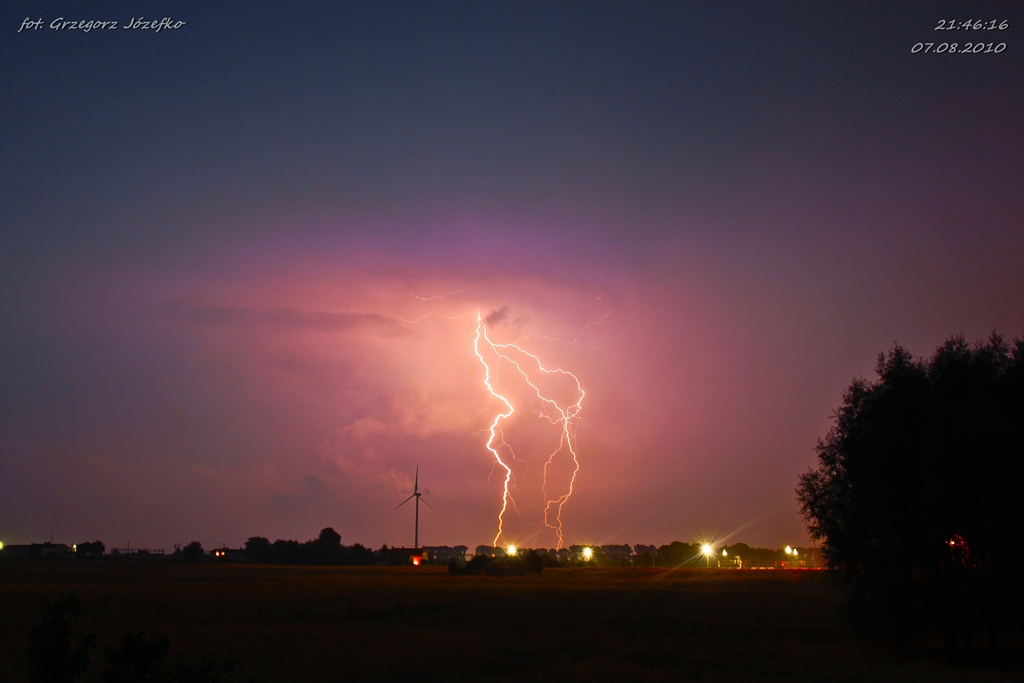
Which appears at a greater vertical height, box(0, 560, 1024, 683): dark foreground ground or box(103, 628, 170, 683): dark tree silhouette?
box(103, 628, 170, 683): dark tree silhouette

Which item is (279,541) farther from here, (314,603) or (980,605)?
(980,605)

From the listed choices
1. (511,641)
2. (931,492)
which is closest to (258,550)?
(511,641)

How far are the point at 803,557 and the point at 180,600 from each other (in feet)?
593

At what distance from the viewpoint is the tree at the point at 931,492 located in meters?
21.5

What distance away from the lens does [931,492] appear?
2194 centimetres

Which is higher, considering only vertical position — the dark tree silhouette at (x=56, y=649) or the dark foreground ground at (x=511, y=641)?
the dark tree silhouette at (x=56, y=649)

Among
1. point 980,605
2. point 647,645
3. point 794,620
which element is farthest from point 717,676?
point 794,620

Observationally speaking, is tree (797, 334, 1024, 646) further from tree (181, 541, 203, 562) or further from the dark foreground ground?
tree (181, 541, 203, 562)

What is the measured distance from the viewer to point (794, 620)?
119ft

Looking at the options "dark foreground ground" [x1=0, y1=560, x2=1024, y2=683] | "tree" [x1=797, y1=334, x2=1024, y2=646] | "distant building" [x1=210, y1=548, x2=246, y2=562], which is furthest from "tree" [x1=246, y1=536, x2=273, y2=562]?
"tree" [x1=797, y1=334, x2=1024, y2=646]

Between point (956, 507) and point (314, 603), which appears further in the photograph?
point (314, 603)

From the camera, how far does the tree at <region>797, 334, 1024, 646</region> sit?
70.5ft

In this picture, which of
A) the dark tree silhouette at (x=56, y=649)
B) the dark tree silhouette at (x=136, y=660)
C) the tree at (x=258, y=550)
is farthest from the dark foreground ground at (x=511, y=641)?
the tree at (x=258, y=550)

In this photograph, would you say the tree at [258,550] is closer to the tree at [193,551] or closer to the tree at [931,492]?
the tree at [193,551]
